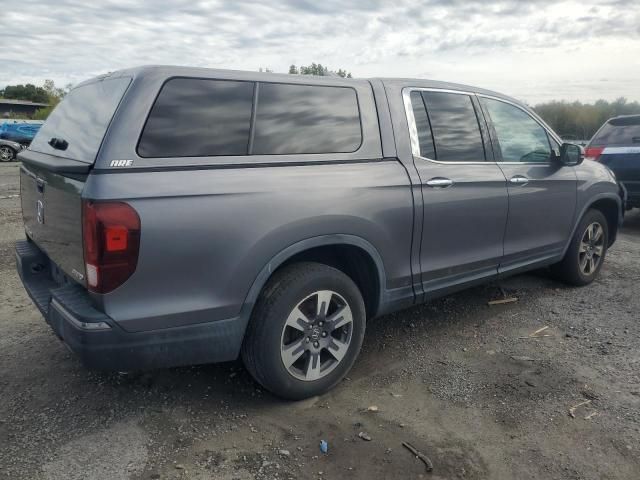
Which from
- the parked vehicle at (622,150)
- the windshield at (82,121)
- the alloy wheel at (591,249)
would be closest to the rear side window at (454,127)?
the alloy wheel at (591,249)

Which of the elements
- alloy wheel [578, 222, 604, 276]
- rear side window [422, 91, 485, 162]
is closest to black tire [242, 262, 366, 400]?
rear side window [422, 91, 485, 162]

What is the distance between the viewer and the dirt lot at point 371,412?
258 cm

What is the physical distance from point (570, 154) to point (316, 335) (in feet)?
9.67

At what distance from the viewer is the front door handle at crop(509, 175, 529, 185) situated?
420cm

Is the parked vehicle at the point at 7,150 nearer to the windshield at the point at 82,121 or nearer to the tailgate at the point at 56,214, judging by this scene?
the windshield at the point at 82,121

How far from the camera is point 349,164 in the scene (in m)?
3.21

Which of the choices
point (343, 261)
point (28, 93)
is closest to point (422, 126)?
point (343, 261)

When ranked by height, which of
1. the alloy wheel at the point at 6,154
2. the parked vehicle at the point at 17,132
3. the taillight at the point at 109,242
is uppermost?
the taillight at the point at 109,242

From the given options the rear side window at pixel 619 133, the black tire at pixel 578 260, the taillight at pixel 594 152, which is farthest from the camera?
the taillight at pixel 594 152

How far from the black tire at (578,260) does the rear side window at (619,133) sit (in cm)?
354

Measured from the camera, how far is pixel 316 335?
10.2 ft

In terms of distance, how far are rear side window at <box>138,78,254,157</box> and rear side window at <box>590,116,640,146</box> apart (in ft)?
23.8

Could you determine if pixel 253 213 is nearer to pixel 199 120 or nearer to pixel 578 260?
pixel 199 120

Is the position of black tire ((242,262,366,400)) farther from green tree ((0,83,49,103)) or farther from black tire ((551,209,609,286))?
green tree ((0,83,49,103))
